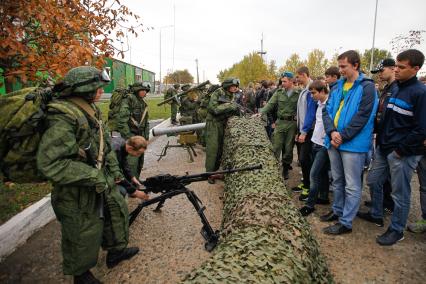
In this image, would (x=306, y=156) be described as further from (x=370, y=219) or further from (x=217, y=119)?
(x=217, y=119)

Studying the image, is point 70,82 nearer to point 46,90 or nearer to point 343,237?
point 46,90

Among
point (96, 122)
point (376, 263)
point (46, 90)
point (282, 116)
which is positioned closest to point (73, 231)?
point (96, 122)

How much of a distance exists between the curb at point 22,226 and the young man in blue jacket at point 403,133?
4.19m

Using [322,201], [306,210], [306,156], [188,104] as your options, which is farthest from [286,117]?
[188,104]

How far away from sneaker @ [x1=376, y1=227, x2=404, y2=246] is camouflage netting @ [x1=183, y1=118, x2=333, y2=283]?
4.52 feet

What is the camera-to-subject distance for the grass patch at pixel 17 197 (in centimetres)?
413

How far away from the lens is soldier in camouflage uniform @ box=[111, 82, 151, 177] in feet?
16.3

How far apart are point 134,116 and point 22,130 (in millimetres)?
3118

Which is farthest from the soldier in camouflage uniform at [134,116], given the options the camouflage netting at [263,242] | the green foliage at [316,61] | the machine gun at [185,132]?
the green foliage at [316,61]

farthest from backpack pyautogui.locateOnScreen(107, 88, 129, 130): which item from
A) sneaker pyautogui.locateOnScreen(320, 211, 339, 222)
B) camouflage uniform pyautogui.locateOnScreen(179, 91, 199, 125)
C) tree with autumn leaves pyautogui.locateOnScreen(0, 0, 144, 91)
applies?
camouflage uniform pyautogui.locateOnScreen(179, 91, 199, 125)

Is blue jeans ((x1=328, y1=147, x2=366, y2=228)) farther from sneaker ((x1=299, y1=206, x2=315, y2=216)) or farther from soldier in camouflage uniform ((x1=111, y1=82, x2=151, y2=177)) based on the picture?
soldier in camouflage uniform ((x1=111, y1=82, x2=151, y2=177))

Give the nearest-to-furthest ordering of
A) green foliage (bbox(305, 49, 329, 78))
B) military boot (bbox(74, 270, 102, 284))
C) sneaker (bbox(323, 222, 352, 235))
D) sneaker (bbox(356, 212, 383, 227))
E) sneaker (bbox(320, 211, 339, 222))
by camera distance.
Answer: military boot (bbox(74, 270, 102, 284)) < sneaker (bbox(323, 222, 352, 235)) < sneaker (bbox(356, 212, 383, 227)) < sneaker (bbox(320, 211, 339, 222)) < green foliage (bbox(305, 49, 329, 78))

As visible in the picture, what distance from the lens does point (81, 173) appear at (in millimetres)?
2348

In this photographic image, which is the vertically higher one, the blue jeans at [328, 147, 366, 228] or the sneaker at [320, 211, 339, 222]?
the blue jeans at [328, 147, 366, 228]
